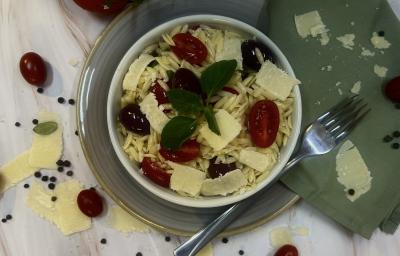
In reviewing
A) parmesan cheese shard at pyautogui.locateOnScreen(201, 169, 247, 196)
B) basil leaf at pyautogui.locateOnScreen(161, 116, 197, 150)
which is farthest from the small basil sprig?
parmesan cheese shard at pyautogui.locateOnScreen(201, 169, 247, 196)

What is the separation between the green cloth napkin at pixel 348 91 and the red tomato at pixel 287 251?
120mm

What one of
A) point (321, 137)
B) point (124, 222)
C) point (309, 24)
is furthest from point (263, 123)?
point (124, 222)

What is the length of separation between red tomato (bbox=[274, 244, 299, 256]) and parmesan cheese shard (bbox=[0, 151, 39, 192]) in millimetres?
621

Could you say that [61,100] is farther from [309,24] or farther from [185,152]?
[309,24]

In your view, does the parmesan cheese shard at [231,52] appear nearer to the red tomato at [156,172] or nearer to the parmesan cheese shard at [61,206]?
the red tomato at [156,172]

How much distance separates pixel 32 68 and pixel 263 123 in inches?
22.2

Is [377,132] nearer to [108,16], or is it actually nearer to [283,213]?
[283,213]

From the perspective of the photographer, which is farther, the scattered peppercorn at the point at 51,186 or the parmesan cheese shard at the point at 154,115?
the scattered peppercorn at the point at 51,186

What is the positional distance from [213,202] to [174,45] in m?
0.35

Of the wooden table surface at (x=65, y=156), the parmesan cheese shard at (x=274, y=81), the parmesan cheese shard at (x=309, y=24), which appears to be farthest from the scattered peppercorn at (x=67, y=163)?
the parmesan cheese shard at (x=309, y=24)

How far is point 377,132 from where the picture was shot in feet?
3.77

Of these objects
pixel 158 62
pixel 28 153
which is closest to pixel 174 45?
pixel 158 62

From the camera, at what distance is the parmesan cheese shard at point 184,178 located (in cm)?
104

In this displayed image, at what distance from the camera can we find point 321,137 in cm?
114
